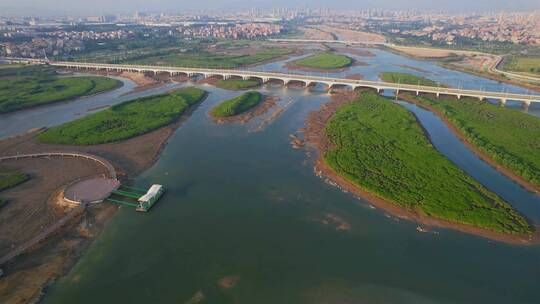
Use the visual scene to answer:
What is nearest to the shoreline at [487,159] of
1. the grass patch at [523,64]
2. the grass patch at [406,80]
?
the grass patch at [406,80]

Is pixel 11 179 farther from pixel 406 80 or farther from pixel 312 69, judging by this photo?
pixel 312 69

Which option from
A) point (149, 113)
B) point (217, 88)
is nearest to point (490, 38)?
point (217, 88)

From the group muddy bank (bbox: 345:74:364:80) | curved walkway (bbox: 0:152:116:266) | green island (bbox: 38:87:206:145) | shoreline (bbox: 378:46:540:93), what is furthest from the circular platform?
shoreline (bbox: 378:46:540:93)

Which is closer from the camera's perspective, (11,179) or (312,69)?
(11,179)

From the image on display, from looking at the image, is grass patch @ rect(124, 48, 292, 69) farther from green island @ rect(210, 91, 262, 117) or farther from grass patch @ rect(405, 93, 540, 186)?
grass patch @ rect(405, 93, 540, 186)

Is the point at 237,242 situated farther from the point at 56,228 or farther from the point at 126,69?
the point at 126,69

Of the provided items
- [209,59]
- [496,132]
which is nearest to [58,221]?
[496,132]
